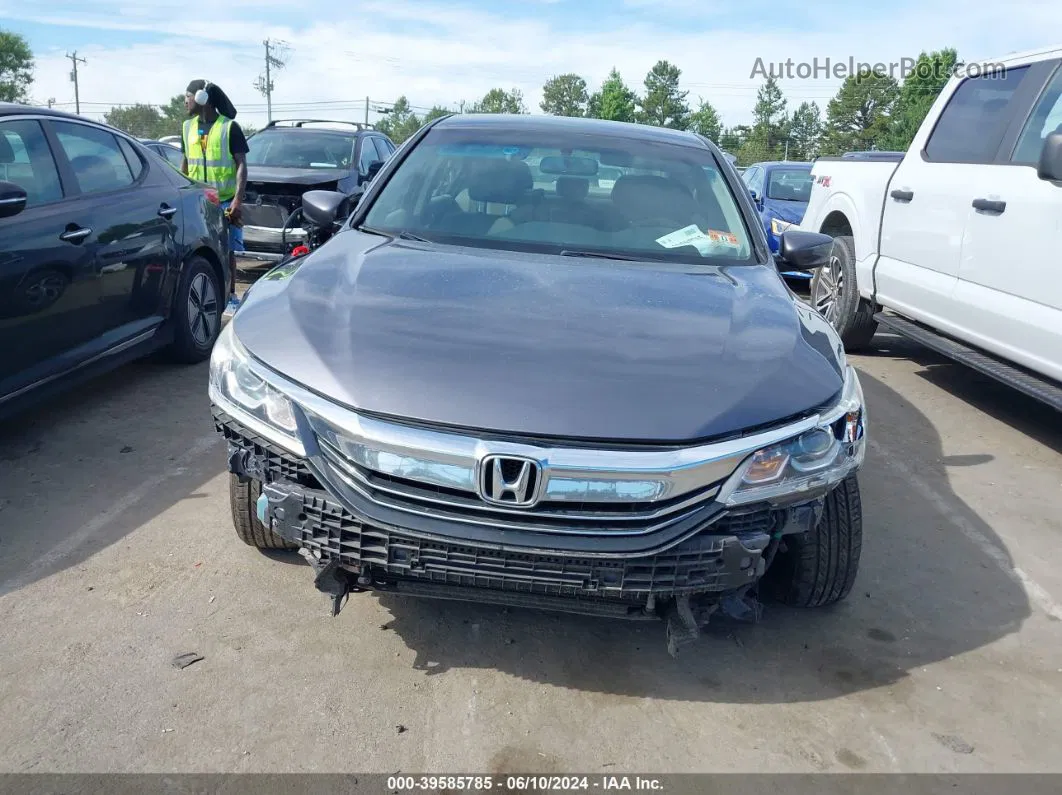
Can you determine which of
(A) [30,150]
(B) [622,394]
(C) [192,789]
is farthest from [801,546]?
(A) [30,150]

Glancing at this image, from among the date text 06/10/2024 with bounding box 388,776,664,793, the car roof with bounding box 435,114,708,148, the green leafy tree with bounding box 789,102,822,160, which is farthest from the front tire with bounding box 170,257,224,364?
the green leafy tree with bounding box 789,102,822,160

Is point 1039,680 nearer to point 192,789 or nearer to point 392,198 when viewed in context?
point 192,789

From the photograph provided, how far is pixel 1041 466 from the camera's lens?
484 cm

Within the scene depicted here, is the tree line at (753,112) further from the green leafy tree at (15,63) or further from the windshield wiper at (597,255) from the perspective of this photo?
the windshield wiper at (597,255)

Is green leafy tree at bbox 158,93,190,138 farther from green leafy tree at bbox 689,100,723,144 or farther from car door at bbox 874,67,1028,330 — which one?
car door at bbox 874,67,1028,330

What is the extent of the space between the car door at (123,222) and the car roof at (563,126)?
1847 mm

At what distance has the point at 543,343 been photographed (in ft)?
8.29

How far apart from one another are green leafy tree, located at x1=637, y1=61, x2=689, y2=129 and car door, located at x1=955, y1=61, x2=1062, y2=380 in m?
86.8

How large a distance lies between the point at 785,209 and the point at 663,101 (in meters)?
82.2

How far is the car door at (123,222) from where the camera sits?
15.0 feet

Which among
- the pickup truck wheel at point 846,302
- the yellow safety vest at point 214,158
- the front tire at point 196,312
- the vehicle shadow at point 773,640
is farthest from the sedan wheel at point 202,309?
the pickup truck wheel at point 846,302

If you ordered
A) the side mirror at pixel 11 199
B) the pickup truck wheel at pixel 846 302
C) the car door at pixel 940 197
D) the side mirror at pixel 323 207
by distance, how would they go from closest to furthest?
the side mirror at pixel 11 199
the side mirror at pixel 323 207
the car door at pixel 940 197
the pickup truck wheel at pixel 846 302

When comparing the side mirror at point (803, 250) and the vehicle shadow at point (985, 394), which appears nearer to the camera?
the side mirror at point (803, 250)

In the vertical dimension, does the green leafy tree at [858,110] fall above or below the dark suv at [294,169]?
above
